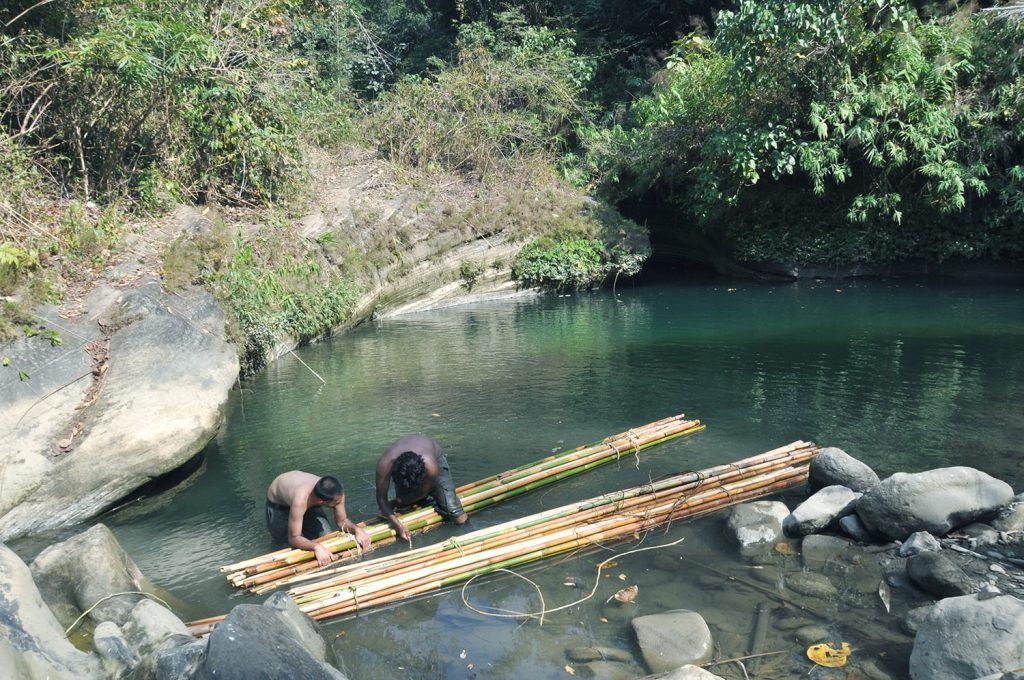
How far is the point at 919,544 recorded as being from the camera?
21.2 ft

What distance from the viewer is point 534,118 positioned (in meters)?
23.3

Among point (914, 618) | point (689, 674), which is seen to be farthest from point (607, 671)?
point (914, 618)

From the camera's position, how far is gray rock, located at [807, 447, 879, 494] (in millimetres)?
7422

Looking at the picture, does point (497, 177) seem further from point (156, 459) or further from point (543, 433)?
point (156, 459)

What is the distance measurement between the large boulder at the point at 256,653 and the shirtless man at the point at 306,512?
174cm

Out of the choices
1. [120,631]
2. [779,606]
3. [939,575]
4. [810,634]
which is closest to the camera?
[120,631]

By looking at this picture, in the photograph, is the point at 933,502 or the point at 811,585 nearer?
the point at 811,585

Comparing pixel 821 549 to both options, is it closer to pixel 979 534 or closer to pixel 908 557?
pixel 908 557

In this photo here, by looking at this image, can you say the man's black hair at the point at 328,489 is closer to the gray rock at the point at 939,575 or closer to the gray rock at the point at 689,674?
the gray rock at the point at 689,674

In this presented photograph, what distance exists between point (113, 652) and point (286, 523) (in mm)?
2029

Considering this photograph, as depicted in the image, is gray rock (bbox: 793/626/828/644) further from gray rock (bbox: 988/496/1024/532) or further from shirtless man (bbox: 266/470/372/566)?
shirtless man (bbox: 266/470/372/566)

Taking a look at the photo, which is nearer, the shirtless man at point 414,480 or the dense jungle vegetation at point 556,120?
the shirtless man at point 414,480

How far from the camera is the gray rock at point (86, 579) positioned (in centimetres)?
588

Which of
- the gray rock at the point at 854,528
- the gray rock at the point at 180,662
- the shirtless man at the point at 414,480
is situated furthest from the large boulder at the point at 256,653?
the gray rock at the point at 854,528
